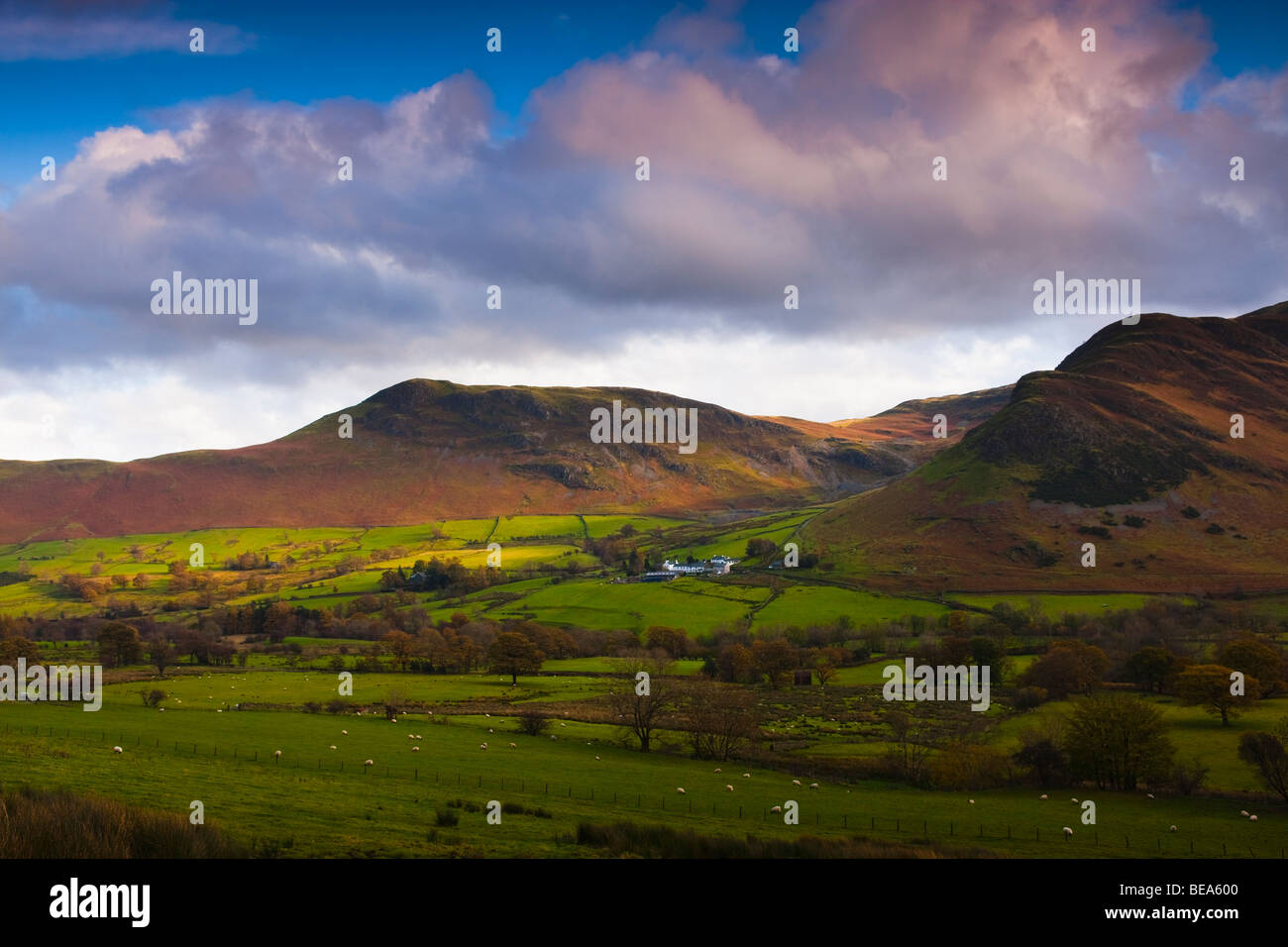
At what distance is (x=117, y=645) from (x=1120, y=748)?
120029mm

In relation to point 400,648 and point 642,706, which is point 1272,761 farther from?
point 400,648

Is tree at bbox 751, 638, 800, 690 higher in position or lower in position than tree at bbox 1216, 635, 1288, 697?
lower

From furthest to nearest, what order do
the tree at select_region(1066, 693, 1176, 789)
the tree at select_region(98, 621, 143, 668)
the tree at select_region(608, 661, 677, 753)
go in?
the tree at select_region(98, 621, 143, 668), the tree at select_region(608, 661, 677, 753), the tree at select_region(1066, 693, 1176, 789)

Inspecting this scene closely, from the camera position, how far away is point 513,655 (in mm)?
102562

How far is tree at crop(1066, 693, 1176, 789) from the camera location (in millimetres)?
57031

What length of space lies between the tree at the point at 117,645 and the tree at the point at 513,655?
5207cm

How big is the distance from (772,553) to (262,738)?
143492 mm

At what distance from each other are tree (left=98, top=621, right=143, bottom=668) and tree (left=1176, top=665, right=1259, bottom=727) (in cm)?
12881

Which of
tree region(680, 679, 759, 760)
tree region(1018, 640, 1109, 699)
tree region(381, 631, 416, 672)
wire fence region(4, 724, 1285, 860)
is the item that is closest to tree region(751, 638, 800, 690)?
tree region(1018, 640, 1109, 699)

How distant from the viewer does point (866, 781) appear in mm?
58031

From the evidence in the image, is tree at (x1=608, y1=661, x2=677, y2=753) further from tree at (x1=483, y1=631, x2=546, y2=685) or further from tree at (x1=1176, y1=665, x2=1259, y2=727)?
tree at (x1=1176, y1=665, x2=1259, y2=727)

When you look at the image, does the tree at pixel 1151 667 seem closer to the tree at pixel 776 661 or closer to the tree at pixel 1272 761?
the tree at pixel 1272 761
